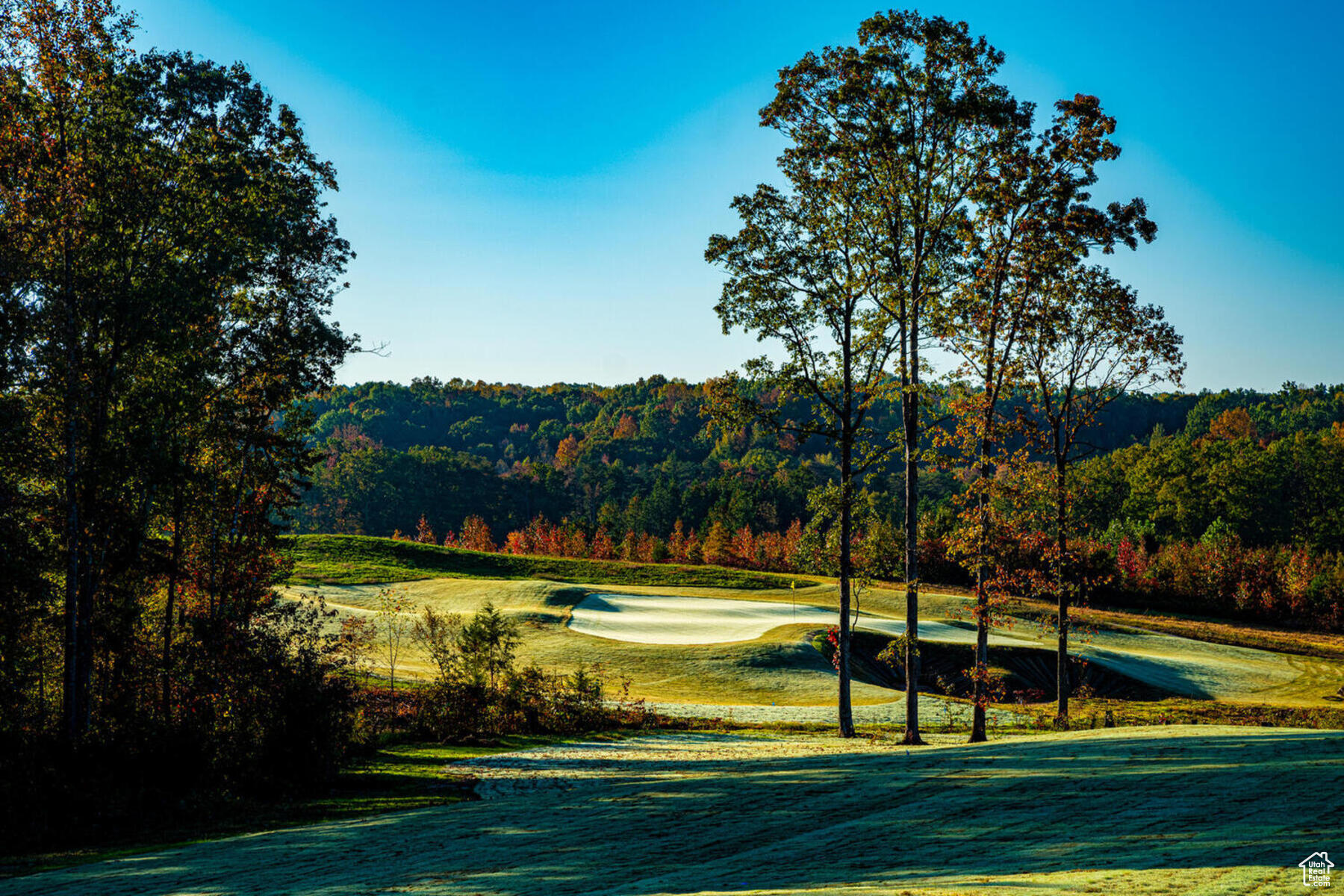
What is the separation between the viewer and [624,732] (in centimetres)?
2377

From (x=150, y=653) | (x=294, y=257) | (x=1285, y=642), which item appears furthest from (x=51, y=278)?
(x=1285, y=642)

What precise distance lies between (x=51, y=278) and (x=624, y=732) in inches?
696

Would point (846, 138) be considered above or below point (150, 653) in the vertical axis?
above

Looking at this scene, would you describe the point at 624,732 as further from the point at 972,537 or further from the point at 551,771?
the point at 972,537

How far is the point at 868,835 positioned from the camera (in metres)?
7.65

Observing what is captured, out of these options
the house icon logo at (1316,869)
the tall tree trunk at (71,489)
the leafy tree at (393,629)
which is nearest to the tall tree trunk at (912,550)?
the house icon logo at (1316,869)

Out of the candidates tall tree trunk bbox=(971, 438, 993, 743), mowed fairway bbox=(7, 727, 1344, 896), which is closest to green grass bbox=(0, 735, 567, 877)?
mowed fairway bbox=(7, 727, 1344, 896)

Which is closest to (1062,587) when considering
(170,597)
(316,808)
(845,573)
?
(845,573)

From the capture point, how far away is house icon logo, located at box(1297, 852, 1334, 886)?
4750 mm

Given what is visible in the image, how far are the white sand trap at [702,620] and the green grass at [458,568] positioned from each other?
763 centimetres

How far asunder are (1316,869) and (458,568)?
5488 cm

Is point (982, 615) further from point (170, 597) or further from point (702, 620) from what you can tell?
point (702, 620)

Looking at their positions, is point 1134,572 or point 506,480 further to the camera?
point 506,480

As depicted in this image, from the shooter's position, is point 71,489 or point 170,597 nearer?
point 71,489
